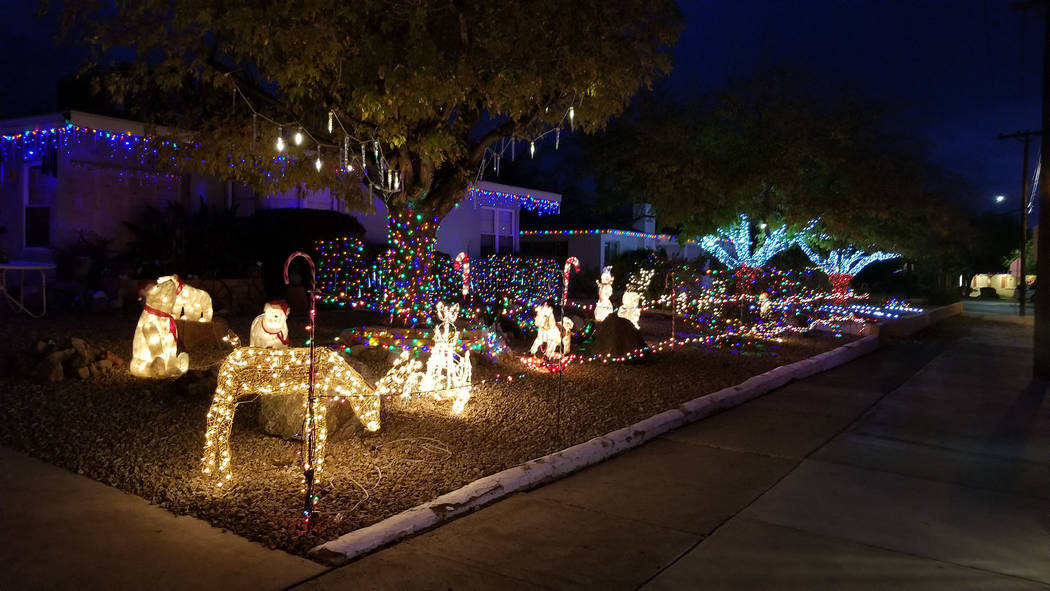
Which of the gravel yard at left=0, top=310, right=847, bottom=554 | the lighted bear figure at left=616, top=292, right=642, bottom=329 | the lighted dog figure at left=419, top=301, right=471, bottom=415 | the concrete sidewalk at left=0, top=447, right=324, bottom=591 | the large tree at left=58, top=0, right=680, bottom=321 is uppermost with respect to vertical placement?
the large tree at left=58, top=0, right=680, bottom=321

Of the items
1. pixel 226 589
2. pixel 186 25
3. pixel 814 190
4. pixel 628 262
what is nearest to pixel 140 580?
pixel 226 589

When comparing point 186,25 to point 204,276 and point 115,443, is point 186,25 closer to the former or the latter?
point 115,443

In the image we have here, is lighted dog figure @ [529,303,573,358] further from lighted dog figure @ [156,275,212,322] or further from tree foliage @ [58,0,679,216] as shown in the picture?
lighted dog figure @ [156,275,212,322]

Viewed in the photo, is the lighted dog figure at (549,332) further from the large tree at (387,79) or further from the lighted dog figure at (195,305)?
the lighted dog figure at (195,305)

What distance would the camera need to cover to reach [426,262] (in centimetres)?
1006

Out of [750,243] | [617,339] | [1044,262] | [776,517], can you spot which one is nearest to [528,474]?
[776,517]

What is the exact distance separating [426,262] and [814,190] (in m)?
15.1

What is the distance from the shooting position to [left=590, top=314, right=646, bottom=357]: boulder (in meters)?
10.9

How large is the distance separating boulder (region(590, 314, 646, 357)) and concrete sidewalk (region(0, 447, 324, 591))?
7.11 metres

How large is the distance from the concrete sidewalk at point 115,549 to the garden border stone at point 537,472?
346mm

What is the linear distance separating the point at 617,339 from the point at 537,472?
534 centimetres

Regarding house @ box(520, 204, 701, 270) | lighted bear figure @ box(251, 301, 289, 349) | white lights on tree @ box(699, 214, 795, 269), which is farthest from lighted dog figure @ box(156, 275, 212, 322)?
house @ box(520, 204, 701, 270)

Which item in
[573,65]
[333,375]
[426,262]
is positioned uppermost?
[573,65]

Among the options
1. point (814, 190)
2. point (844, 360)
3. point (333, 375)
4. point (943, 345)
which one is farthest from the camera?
point (814, 190)
